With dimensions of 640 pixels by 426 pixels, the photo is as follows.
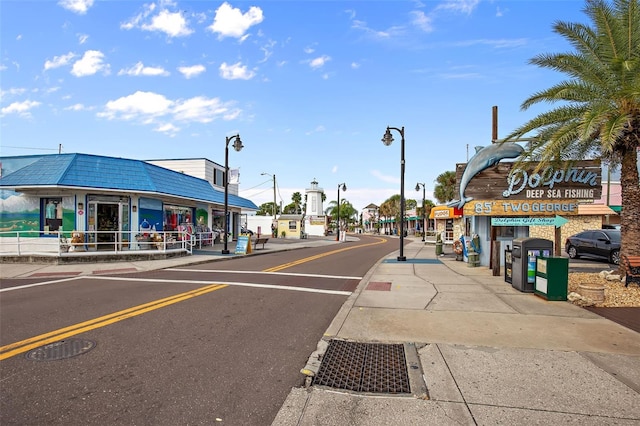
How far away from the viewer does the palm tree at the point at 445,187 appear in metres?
48.7

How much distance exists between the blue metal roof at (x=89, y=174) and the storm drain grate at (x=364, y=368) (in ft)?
56.3

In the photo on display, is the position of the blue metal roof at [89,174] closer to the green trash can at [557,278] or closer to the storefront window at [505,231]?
the storefront window at [505,231]

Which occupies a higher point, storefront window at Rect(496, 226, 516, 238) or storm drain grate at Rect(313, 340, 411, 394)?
storefront window at Rect(496, 226, 516, 238)

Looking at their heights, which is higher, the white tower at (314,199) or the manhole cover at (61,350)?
the white tower at (314,199)

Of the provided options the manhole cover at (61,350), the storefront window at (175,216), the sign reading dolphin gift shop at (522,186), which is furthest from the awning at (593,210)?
the manhole cover at (61,350)

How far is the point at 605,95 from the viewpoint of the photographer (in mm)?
10586

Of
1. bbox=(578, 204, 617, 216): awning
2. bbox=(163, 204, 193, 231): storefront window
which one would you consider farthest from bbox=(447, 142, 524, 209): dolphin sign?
bbox=(163, 204, 193, 231): storefront window

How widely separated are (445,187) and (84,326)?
1953 inches

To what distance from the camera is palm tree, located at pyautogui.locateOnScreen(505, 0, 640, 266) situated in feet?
31.9

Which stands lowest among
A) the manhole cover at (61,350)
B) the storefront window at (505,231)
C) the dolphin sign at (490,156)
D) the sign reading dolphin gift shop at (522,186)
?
the manhole cover at (61,350)

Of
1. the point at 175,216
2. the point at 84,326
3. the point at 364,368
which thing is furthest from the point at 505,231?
the point at 175,216

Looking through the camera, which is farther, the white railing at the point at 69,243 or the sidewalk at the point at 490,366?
the white railing at the point at 69,243

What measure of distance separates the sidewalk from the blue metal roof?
15584 mm

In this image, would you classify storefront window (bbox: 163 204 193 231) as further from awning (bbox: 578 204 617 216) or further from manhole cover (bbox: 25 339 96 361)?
awning (bbox: 578 204 617 216)
